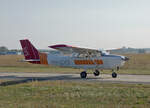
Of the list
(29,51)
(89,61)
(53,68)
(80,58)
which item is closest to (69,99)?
(89,61)

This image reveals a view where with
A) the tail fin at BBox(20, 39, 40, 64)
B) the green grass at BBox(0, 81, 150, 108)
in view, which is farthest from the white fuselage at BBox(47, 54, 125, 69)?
the green grass at BBox(0, 81, 150, 108)

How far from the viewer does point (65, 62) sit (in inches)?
861

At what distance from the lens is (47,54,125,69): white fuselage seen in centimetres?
1996

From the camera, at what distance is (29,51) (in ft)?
76.8

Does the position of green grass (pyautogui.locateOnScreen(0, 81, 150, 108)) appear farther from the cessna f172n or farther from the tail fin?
the tail fin

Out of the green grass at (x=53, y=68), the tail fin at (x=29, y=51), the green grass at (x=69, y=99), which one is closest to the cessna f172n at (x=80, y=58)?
the tail fin at (x=29, y=51)

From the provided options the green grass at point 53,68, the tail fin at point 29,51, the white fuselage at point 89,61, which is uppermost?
the tail fin at point 29,51

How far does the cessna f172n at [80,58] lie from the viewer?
20.0 metres

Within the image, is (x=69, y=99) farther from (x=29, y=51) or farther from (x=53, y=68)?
(x=53, y=68)

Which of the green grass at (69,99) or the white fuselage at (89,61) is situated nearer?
the green grass at (69,99)

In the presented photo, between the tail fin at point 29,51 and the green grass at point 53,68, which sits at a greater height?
the tail fin at point 29,51

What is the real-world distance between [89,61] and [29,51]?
6.05m

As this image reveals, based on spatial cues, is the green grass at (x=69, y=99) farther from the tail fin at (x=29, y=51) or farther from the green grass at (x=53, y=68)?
the green grass at (x=53, y=68)

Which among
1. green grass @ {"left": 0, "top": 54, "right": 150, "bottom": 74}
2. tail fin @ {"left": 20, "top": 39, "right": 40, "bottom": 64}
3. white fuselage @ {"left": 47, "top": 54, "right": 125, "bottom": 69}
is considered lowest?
green grass @ {"left": 0, "top": 54, "right": 150, "bottom": 74}
